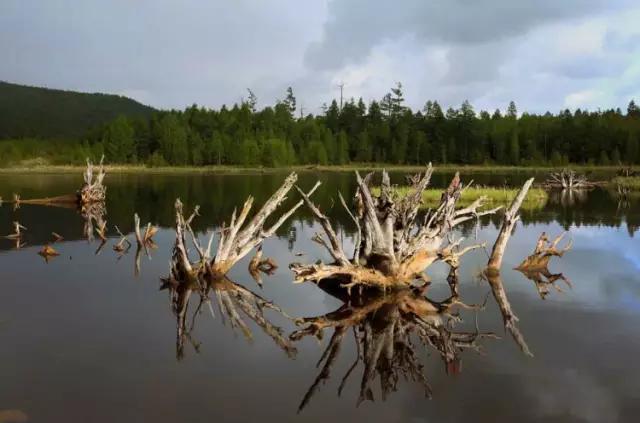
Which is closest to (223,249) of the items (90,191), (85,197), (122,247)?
(122,247)

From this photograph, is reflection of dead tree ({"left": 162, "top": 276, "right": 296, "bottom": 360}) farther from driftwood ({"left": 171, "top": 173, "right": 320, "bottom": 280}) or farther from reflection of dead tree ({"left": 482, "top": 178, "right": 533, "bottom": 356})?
reflection of dead tree ({"left": 482, "top": 178, "right": 533, "bottom": 356})

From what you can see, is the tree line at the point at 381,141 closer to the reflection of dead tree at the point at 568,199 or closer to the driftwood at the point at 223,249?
the reflection of dead tree at the point at 568,199

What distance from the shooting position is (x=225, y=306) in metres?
15.3

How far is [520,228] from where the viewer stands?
3092 cm

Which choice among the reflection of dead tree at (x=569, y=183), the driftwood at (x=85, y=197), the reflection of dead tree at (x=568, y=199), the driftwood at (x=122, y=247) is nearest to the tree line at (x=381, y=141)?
the reflection of dead tree at (x=569, y=183)

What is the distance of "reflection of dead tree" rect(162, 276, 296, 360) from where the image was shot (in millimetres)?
12880

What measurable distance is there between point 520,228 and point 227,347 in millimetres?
22039

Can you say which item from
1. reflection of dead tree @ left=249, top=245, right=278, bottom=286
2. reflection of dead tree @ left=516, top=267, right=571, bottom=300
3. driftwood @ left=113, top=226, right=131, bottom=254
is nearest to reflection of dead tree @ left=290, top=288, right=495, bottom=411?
reflection of dead tree @ left=516, top=267, right=571, bottom=300

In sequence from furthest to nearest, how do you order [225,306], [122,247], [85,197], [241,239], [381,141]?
[381,141], [85,197], [122,247], [241,239], [225,306]

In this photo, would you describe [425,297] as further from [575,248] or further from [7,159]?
[7,159]

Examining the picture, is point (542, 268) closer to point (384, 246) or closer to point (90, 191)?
point (384, 246)

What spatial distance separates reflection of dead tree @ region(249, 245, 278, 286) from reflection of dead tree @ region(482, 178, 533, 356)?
665 centimetres

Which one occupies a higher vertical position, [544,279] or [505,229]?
[505,229]

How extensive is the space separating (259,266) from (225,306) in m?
5.28
